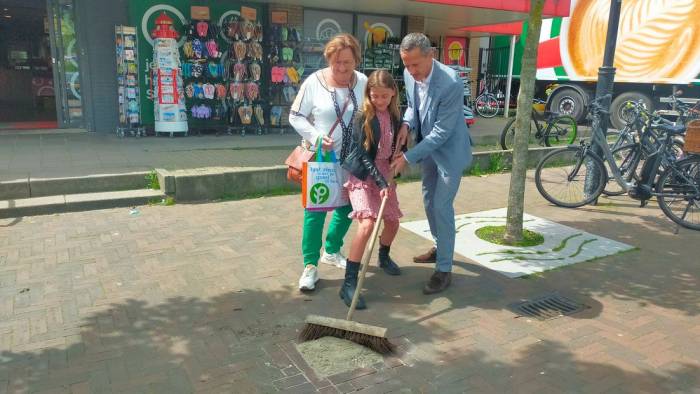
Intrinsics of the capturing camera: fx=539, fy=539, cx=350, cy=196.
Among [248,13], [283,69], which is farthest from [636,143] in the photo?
[248,13]

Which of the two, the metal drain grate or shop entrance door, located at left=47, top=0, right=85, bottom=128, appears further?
shop entrance door, located at left=47, top=0, right=85, bottom=128

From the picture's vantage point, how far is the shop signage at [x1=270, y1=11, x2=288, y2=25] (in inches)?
413

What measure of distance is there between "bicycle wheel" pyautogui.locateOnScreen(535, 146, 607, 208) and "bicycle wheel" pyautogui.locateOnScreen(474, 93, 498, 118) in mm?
9590

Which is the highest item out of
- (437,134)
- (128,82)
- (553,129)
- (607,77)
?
(607,77)

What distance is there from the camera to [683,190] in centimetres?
604

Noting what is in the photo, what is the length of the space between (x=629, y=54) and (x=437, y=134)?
11.6 metres

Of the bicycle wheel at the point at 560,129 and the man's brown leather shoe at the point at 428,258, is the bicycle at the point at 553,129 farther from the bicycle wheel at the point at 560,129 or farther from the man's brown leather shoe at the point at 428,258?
the man's brown leather shoe at the point at 428,258

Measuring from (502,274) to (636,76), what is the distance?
10928 mm

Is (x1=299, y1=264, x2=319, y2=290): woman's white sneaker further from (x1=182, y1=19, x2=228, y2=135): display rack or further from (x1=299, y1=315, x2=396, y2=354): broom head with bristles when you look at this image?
(x1=182, y1=19, x2=228, y2=135): display rack

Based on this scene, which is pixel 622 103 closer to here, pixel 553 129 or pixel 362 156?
pixel 553 129

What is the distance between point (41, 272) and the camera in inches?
170

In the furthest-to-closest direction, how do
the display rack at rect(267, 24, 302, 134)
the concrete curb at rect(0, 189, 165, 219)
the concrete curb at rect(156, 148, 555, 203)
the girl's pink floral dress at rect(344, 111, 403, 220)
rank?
the display rack at rect(267, 24, 302, 134), the concrete curb at rect(156, 148, 555, 203), the concrete curb at rect(0, 189, 165, 219), the girl's pink floral dress at rect(344, 111, 403, 220)

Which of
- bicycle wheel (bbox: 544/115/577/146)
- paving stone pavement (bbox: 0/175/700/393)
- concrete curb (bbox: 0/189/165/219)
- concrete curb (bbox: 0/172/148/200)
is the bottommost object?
paving stone pavement (bbox: 0/175/700/393)

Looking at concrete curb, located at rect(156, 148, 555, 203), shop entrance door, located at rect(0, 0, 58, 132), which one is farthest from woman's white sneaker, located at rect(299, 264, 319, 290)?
shop entrance door, located at rect(0, 0, 58, 132)
